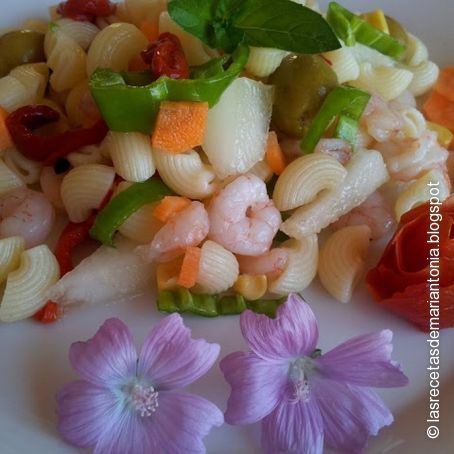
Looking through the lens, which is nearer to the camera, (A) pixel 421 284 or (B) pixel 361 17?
(A) pixel 421 284

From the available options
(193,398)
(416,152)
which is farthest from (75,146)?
(416,152)

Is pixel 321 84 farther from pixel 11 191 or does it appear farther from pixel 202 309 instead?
pixel 11 191

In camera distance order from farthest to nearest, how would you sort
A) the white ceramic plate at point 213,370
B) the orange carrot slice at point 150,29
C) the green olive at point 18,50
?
the green olive at point 18,50, the orange carrot slice at point 150,29, the white ceramic plate at point 213,370

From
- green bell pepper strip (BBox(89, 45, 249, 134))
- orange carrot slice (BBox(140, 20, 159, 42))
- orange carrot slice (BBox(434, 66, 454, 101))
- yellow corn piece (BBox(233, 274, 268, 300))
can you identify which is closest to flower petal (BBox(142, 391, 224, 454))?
yellow corn piece (BBox(233, 274, 268, 300))

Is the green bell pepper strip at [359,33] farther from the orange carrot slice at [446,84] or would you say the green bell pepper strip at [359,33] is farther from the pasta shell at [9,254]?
the pasta shell at [9,254]

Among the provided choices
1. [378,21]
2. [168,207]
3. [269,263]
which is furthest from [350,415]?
[378,21]

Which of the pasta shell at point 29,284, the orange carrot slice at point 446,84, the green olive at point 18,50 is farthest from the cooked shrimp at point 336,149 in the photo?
the green olive at point 18,50
